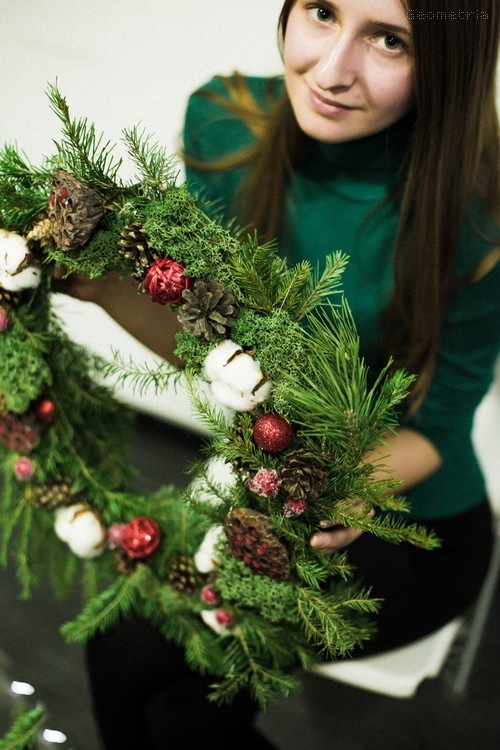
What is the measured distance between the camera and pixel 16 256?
0.56m

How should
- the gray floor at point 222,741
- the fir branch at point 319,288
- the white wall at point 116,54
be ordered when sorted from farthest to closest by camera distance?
the gray floor at point 222,741, the white wall at point 116,54, the fir branch at point 319,288

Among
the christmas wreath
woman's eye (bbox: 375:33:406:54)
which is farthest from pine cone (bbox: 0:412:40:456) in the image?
woman's eye (bbox: 375:33:406:54)

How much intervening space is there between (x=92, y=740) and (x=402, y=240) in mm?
684

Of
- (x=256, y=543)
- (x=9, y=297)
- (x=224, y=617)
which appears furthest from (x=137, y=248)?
(x=224, y=617)

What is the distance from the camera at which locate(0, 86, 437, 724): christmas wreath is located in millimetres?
507

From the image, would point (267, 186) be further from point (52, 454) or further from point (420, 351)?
point (52, 454)

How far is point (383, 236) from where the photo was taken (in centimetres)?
76

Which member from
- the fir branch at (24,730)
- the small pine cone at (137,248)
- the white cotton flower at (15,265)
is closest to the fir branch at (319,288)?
the small pine cone at (137,248)

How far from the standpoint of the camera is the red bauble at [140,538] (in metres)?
0.69

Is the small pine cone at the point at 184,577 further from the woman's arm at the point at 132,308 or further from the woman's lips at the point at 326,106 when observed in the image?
the woman's lips at the point at 326,106

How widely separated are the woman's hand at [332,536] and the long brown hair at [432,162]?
0.78 ft

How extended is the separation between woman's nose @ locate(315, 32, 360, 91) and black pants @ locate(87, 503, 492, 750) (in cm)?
46

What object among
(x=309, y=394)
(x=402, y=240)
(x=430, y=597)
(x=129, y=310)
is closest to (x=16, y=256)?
(x=129, y=310)

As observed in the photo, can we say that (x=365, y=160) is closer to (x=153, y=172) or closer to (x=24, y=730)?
(x=153, y=172)
